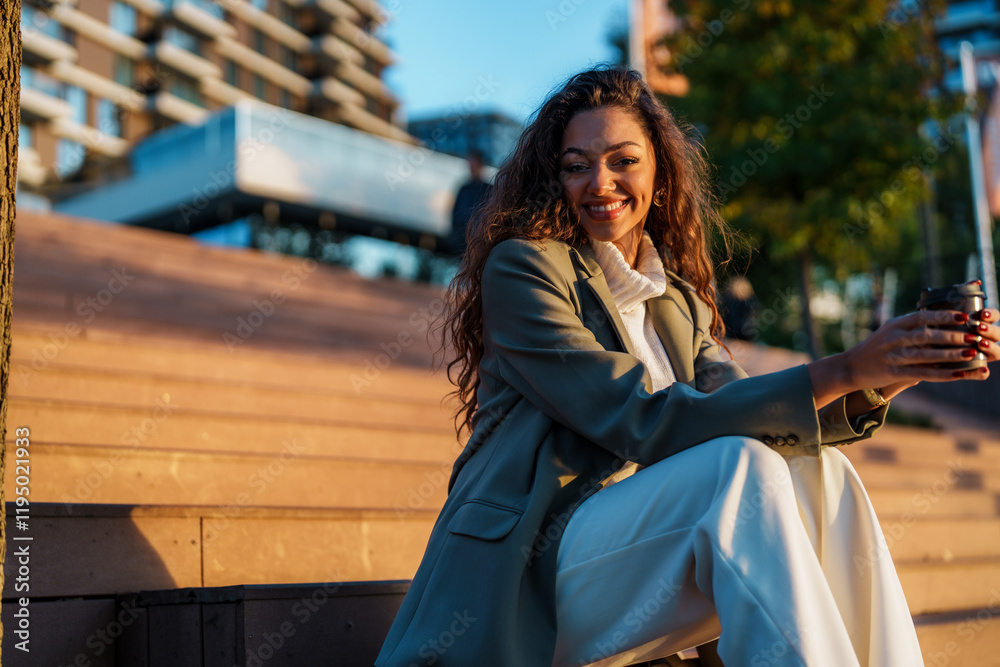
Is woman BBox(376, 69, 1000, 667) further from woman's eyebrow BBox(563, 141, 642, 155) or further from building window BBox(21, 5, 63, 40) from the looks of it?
building window BBox(21, 5, 63, 40)

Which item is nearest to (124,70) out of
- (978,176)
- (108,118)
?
(108,118)

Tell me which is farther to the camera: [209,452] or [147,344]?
[147,344]

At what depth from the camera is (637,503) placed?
1.73 m

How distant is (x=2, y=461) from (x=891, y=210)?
9580mm

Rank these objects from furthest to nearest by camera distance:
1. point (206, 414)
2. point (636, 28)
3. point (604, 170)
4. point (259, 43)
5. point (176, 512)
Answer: point (259, 43) → point (636, 28) → point (206, 414) → point (176, 512) → point (604, 170)

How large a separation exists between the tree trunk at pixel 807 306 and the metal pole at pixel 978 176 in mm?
1727

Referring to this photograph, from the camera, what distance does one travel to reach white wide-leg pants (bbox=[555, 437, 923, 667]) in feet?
5.05

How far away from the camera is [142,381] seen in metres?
3.70

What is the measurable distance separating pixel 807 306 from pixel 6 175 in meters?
9.87

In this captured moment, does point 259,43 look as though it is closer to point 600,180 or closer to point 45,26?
point 45,26

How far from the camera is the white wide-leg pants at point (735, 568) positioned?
1538 mm

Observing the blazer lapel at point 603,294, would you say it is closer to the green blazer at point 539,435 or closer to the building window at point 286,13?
the green blazer at point 539,435

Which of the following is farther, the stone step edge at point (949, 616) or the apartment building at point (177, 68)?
the apartment building at point (177, 68)

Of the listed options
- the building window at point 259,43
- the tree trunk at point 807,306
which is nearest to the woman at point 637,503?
the tree trunk at point 807,306
